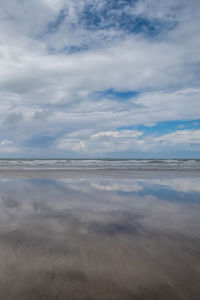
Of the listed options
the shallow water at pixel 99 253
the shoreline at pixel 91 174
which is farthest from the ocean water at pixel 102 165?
the shallow water at pixel 99 253

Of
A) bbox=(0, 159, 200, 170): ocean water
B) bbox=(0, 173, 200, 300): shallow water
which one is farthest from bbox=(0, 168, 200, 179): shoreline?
bbox=(0, 173, 200, 300): shallow water

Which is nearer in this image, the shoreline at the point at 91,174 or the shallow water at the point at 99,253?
the shallow water at the point at 99,253

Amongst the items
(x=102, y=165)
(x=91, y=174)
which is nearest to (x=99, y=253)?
(x=91, y=174)

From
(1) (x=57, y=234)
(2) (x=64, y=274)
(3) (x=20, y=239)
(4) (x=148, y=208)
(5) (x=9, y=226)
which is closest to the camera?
(2) (x=64, y=274)

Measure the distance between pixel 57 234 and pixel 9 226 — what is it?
1280mm

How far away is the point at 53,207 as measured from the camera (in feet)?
20.4

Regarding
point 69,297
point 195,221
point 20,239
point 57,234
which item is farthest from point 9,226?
point 195,221

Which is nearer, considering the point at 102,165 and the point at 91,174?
the point at 91,174

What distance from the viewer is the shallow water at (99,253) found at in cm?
237

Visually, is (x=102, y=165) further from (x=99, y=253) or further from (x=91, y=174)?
(x=99, y=253)

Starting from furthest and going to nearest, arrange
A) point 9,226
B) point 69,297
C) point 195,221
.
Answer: point 195,221, point 9,226, point 69,297

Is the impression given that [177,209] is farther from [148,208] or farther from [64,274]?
[64,274]

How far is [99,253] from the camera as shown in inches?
128

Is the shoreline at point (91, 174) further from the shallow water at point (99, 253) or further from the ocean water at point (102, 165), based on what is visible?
the shallow water at point (99, 253)
